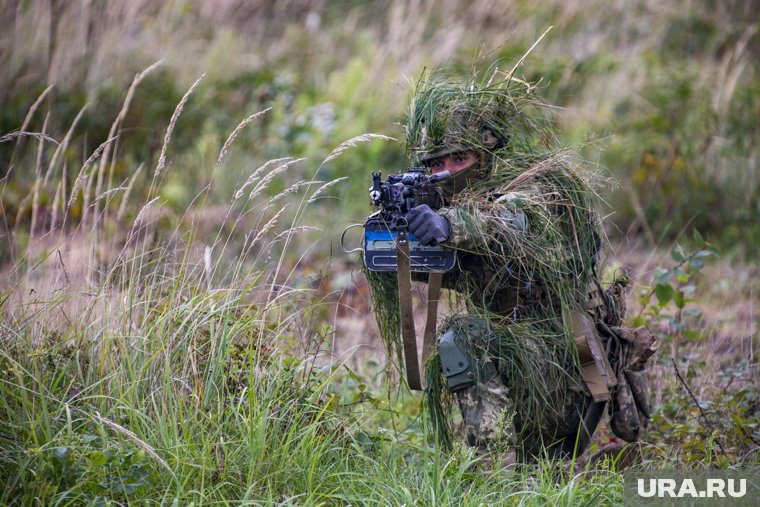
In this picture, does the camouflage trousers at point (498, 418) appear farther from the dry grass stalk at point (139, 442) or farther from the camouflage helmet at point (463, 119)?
the dry grass stalk at point (139, 442)

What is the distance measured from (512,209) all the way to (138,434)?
5.61 ft

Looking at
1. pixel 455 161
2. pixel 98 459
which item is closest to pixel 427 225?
pixel 455 161

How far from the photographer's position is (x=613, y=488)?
338cm

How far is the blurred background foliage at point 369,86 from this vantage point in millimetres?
7918

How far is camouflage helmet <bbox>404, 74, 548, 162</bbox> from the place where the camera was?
388 centimetres

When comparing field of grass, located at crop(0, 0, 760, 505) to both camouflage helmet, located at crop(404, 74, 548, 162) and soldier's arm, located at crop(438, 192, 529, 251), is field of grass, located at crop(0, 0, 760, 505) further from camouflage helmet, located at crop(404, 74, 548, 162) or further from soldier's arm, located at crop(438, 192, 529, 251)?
soldier's arm, located at crop(438, 192, 529, 251)

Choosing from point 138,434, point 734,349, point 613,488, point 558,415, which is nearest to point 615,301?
point 558,415

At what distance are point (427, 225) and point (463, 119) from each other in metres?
0.68

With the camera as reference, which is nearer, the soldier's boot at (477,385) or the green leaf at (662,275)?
the soldier's boot at (477,385)

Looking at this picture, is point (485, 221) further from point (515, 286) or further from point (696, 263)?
point (696, 263)

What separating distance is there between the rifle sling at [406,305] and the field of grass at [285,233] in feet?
0.78

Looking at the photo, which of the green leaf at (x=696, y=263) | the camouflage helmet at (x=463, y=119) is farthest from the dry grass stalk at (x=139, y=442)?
Answer: the green leaf at (x=696, y=263)

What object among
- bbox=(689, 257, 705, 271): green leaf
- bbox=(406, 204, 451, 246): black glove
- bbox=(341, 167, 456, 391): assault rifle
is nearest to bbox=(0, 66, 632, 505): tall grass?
bbox=(341, 167, 456, 391): assault rifle

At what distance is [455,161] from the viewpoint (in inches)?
154
